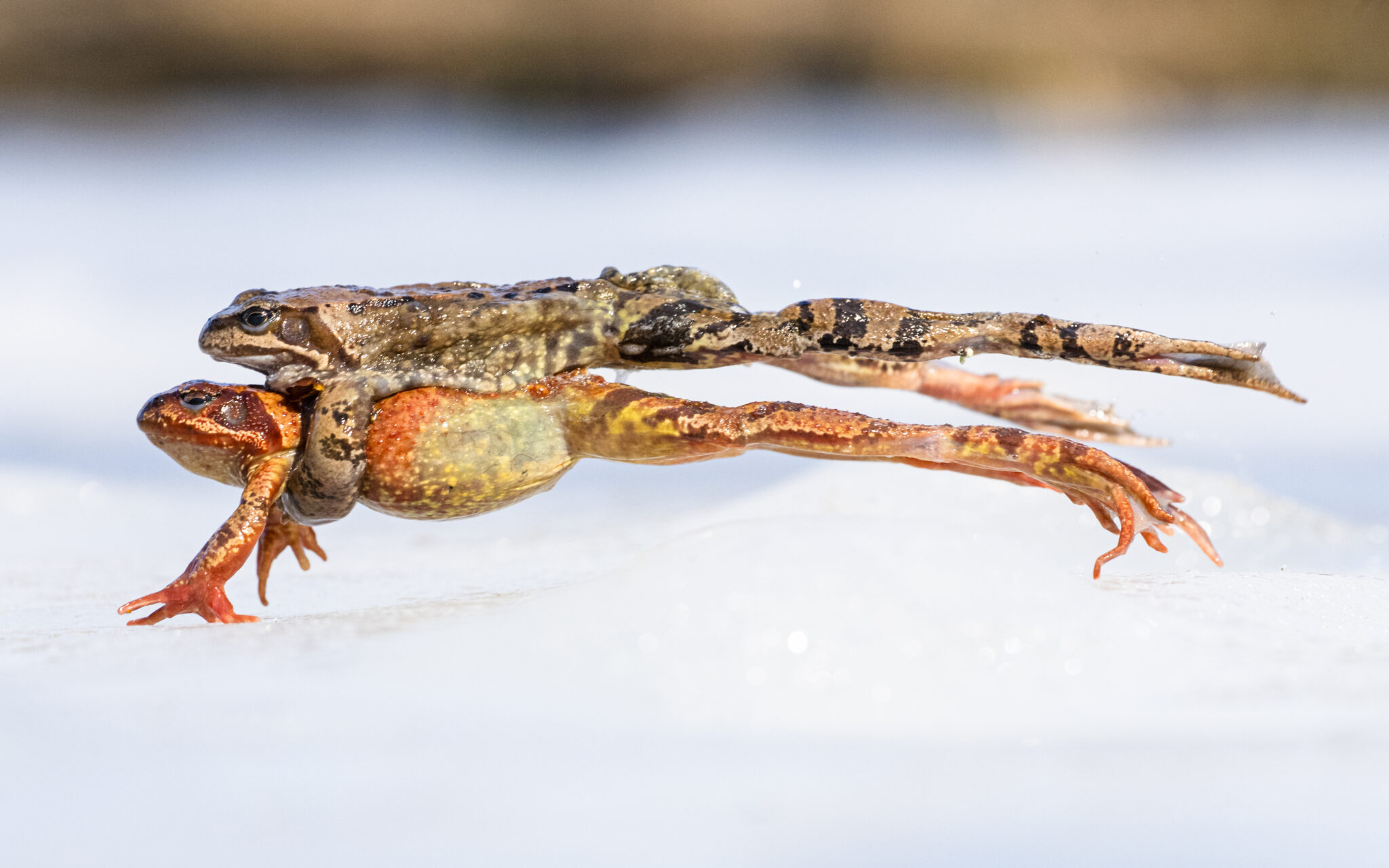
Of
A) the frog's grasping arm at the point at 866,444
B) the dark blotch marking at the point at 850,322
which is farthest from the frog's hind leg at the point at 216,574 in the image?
the dark blotch marking at the point at 850,322

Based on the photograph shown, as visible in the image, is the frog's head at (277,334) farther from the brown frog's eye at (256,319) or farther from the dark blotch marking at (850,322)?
the dark blotch marking at (850,322)

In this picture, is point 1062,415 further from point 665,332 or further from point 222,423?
point 222,423

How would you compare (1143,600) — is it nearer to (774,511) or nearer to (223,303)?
(774,511)

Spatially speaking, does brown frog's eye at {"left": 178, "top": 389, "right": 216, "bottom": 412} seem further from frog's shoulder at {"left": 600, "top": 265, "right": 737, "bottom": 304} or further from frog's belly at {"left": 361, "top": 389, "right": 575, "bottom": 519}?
frog's shoulder at {"left": 600, "top": 265, "right": 737, "bottom": 304}

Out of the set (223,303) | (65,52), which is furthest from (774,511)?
(65,52)

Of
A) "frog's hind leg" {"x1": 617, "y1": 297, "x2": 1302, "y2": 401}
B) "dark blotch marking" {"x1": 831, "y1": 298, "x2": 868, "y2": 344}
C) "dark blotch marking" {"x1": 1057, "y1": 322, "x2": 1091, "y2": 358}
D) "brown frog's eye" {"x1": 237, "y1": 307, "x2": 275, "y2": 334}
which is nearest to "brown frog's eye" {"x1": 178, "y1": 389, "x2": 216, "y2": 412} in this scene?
"brown frog's eye" {"x1": 237, "y1": 307, "x2": 275, "y2": 334}

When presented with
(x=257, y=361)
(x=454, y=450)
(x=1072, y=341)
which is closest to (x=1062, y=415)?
(x=1072, y=341)

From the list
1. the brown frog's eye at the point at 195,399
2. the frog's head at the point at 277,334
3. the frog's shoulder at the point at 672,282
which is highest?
the frog's shoulder at the point at 672,282
